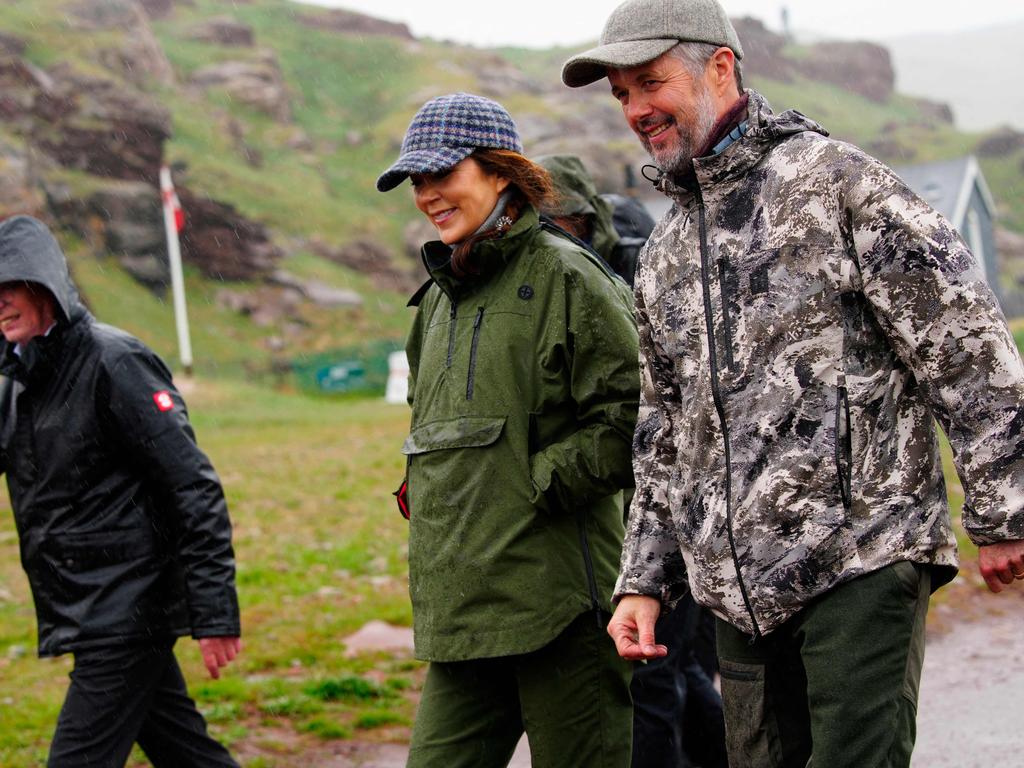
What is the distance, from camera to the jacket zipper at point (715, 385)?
2.70 m

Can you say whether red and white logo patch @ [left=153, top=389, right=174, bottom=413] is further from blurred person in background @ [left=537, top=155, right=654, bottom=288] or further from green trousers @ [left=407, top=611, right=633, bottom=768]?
blurred person in background @ [left=537, top=155, right=654, bottom=288]

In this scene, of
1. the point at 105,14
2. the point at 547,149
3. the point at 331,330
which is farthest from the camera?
the point at 105,14

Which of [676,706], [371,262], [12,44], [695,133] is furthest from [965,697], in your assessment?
[12,44]

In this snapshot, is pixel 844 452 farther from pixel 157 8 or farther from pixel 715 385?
pixel 157 8

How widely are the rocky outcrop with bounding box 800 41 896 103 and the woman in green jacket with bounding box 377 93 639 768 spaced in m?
113

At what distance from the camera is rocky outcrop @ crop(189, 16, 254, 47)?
70.4 m

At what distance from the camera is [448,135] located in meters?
3.61

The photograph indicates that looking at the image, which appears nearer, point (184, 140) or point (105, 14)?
point (184, 140)

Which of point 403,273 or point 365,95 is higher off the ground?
point 365,95

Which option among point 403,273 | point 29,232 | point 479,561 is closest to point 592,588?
point 479,561

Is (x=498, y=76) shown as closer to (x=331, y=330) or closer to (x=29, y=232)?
(x=331, y=330)

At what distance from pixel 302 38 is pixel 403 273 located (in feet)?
123

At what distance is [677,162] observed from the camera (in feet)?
9.44

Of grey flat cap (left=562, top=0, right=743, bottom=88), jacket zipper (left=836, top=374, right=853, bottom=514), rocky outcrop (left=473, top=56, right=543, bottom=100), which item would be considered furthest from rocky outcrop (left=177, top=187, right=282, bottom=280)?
jacket zipper (left=836, top=374, right=853, bottom=514)
